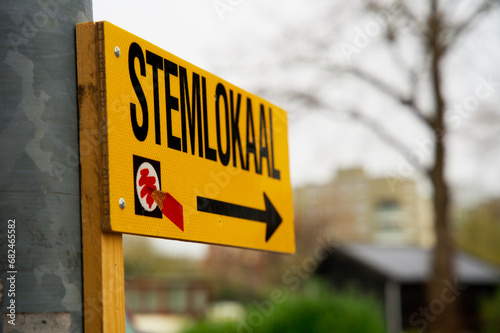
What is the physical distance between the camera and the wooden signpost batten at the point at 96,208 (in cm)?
174

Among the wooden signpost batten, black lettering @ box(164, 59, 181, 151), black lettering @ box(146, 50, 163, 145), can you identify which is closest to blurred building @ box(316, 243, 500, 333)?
black lettering @ box(164, 59, 181, 151)

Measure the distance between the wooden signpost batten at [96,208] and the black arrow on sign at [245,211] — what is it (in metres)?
0.47

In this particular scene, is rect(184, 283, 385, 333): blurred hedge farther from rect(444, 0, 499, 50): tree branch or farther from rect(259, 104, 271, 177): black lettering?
rect(259, 104, 271, 177): black lettering

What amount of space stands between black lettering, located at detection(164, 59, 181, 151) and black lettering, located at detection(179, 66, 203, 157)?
0.04 metres

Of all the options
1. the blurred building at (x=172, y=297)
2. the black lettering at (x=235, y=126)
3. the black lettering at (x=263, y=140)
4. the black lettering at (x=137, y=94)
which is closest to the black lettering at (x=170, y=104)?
the black lettering at (x=137, y=94)

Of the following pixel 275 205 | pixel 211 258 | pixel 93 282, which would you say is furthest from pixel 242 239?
pixel 211 258

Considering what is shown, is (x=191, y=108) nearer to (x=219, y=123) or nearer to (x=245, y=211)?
(x=219, y=123)

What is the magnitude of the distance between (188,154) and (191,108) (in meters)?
0.16

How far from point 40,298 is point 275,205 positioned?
1320mm

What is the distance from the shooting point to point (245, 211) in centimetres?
254

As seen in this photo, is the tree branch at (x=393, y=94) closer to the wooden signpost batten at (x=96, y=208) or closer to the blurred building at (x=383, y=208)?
the wooden signpost batten at (x=96, y=208)

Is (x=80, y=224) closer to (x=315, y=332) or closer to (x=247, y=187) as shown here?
(x=247, y=187)

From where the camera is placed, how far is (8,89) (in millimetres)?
1695

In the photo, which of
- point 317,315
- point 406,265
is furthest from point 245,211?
point 406,265
